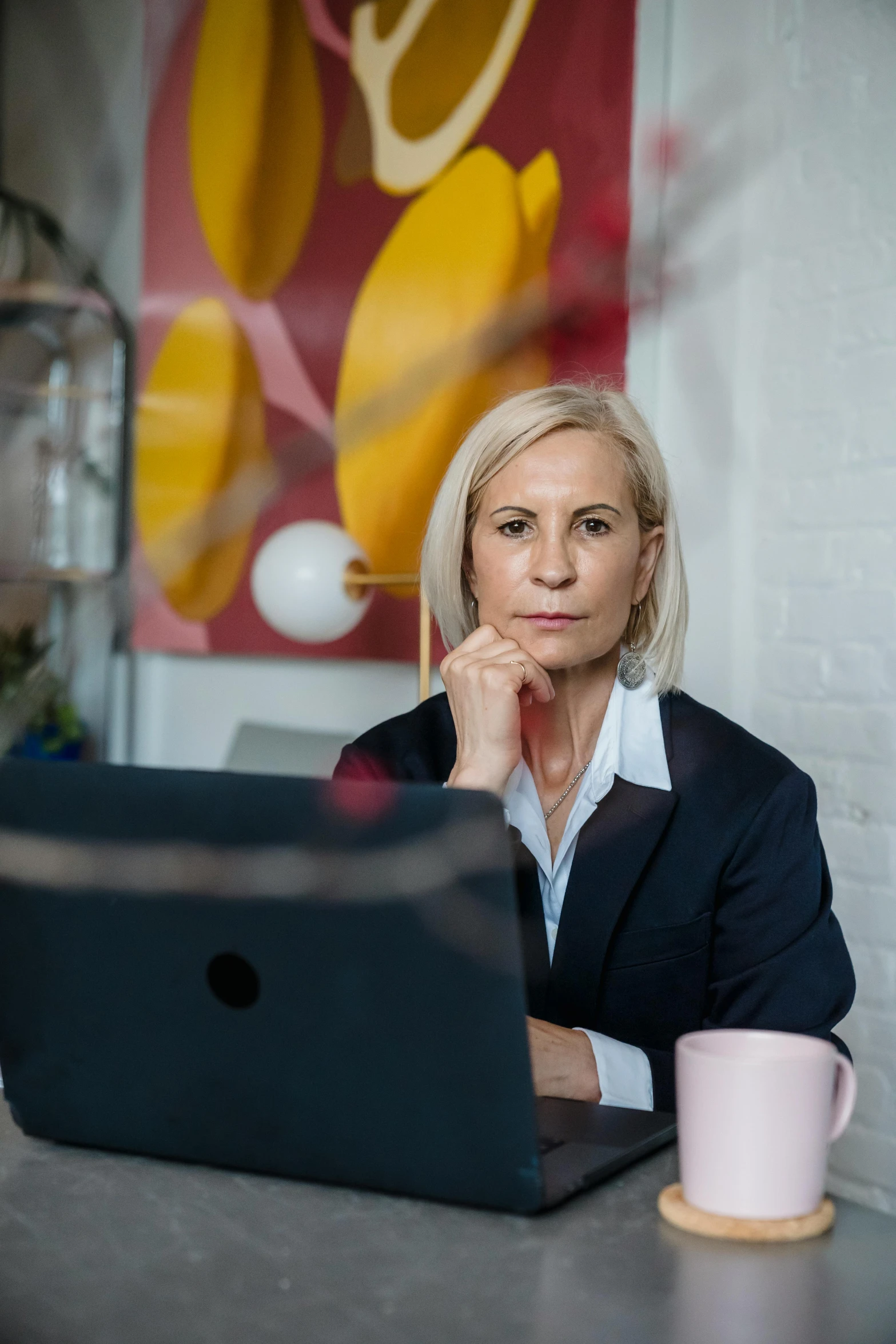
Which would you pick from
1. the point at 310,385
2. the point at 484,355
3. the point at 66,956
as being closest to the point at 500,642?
the point at 66,956

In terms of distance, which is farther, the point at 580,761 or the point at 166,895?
the point at 580,761

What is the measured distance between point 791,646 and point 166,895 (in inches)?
62.3

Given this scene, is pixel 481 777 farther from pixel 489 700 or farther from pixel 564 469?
pixel 564 469

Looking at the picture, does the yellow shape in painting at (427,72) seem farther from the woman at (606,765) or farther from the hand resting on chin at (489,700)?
the hand resting on chin at (489,700)

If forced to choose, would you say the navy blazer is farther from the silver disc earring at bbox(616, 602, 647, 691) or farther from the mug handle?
the mug handle

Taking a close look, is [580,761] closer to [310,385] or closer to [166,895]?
[166,895]

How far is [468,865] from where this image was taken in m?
0.63

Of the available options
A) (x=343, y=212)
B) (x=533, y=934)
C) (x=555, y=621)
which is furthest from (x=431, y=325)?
(x=533, y=934)

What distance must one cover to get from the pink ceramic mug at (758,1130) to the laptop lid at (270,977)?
0.26ft

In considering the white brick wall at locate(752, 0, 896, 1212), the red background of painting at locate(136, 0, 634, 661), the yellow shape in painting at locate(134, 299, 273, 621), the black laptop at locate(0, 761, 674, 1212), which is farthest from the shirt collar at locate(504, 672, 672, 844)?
the yellow shape in painting at locate(134, 299, 273, 621)

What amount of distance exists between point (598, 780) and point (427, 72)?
181 centimetres

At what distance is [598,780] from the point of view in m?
1.34

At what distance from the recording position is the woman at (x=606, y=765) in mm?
1205

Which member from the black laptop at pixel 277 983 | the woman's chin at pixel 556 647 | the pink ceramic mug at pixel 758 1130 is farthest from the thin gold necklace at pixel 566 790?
the pink ceramic mug at pixel 758 1130
